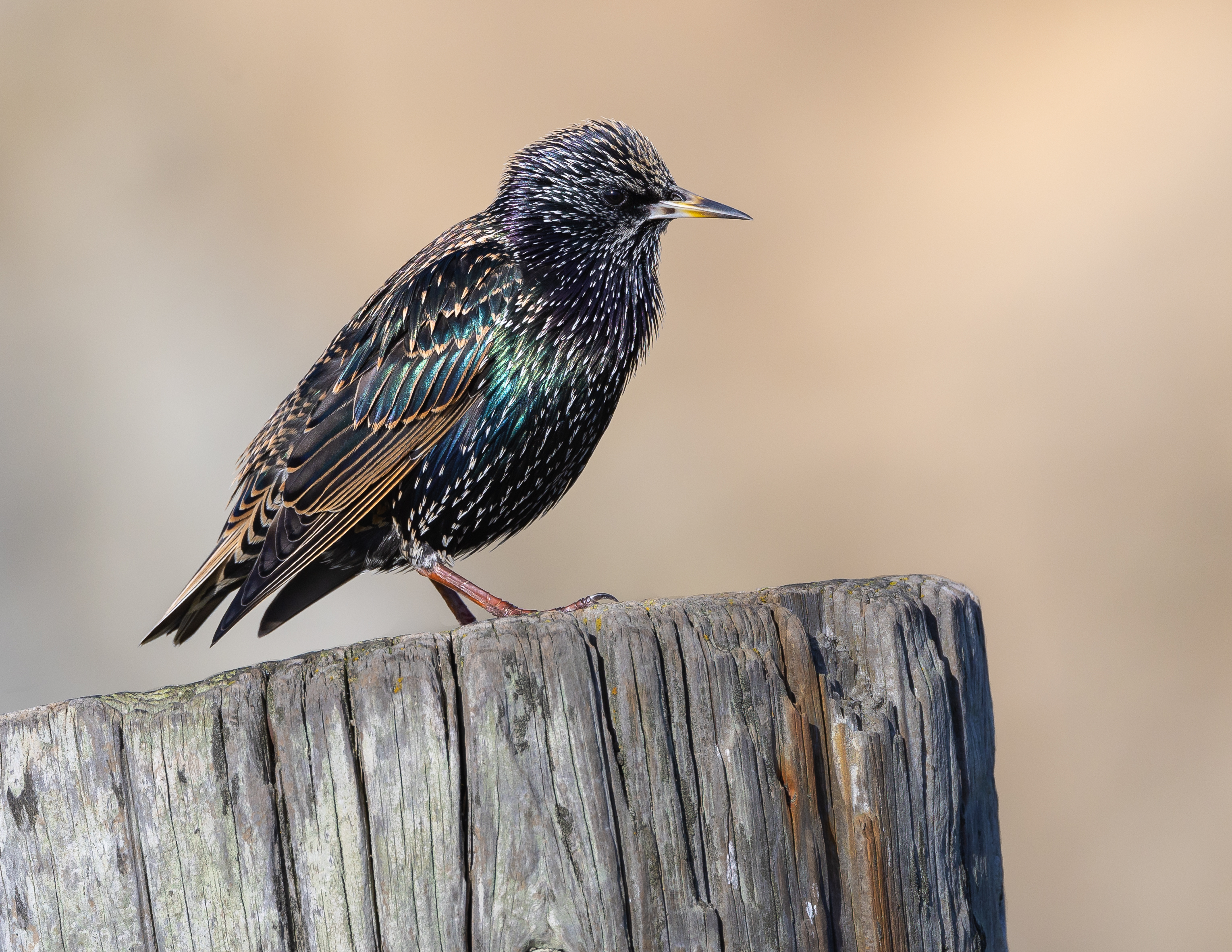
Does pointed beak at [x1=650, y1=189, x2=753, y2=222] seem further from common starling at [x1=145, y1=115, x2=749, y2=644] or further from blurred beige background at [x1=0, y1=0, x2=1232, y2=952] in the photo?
blurred beige background at [x1=0, y1=0, x2=1232, y2=952]

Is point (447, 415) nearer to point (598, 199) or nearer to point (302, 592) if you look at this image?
point (302, 592)

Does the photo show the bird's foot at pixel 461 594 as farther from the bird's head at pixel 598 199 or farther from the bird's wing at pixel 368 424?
the bird's head at pixel 598 199

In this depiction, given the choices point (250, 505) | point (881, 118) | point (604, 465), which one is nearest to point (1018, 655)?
point (604, 465)

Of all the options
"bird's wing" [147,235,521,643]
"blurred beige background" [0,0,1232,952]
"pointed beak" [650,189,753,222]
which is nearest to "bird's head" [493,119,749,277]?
"pointed beak" [650,189,753,222]

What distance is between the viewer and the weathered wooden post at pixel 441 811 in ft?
5.17

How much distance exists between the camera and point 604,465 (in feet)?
23.4

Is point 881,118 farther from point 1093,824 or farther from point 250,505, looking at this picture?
point 250,505

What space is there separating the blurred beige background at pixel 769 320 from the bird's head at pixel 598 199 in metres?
3.38

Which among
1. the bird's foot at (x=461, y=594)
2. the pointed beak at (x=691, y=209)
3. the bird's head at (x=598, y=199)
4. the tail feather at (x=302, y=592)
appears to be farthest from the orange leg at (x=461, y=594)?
the pointed beak at (x=691, y=209)

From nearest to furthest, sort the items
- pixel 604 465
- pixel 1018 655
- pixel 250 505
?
1. pixel 250 505
2. pixel 1018 655
3. pixel 604 465

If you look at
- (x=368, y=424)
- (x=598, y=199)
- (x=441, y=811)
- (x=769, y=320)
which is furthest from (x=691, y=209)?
(x=769, y=320)

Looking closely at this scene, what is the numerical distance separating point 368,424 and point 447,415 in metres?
0.21

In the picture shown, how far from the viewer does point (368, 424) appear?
3123 mm

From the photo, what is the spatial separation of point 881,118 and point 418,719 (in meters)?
6.32
